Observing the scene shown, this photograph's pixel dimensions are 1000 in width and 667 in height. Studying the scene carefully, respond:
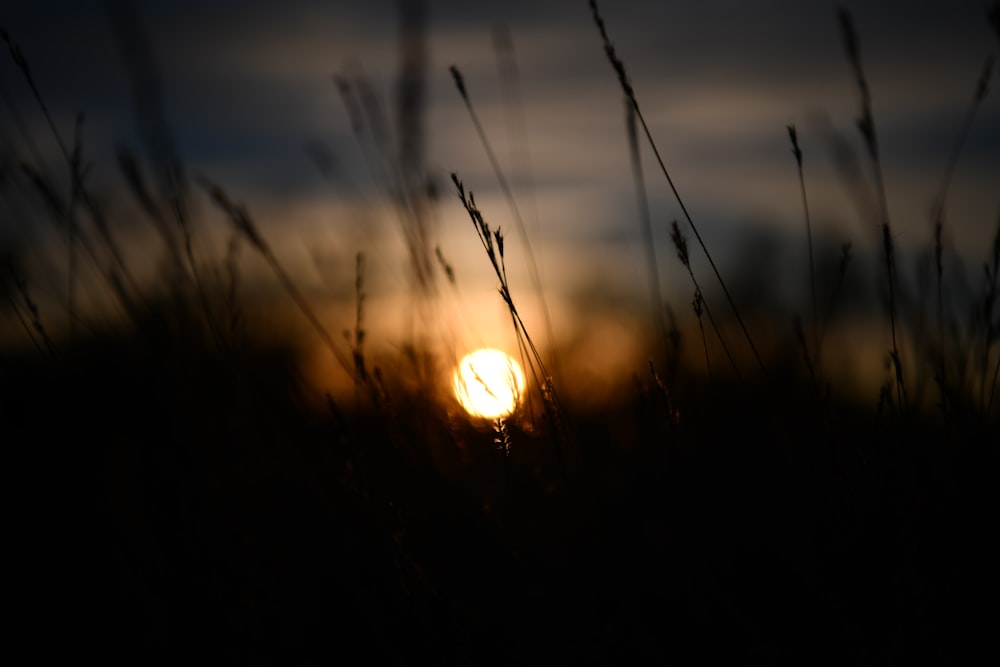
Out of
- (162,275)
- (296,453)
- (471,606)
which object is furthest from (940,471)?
(162,275)

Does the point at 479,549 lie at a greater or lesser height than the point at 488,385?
lesser

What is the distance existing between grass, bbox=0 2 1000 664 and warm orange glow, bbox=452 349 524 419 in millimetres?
68

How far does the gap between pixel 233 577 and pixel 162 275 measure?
2.91 feet

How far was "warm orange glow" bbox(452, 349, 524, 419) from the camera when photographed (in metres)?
1.41

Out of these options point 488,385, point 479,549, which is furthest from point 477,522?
point 488,385

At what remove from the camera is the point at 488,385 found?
1.40 meters

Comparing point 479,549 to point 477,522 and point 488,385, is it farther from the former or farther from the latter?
point 488,385

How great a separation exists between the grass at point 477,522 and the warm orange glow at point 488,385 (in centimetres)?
7

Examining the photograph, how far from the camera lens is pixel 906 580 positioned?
3.90ft

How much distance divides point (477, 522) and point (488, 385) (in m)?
0.43

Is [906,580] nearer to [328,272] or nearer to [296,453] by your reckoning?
[296,453]

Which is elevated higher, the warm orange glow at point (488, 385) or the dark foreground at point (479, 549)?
the warm orange glow at point (488, 385)

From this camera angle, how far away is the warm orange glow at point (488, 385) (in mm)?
1411

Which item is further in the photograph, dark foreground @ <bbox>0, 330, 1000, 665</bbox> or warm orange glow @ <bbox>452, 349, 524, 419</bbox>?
warm orange glow @ <bbox>452, 349, 524, 419</bbox>
